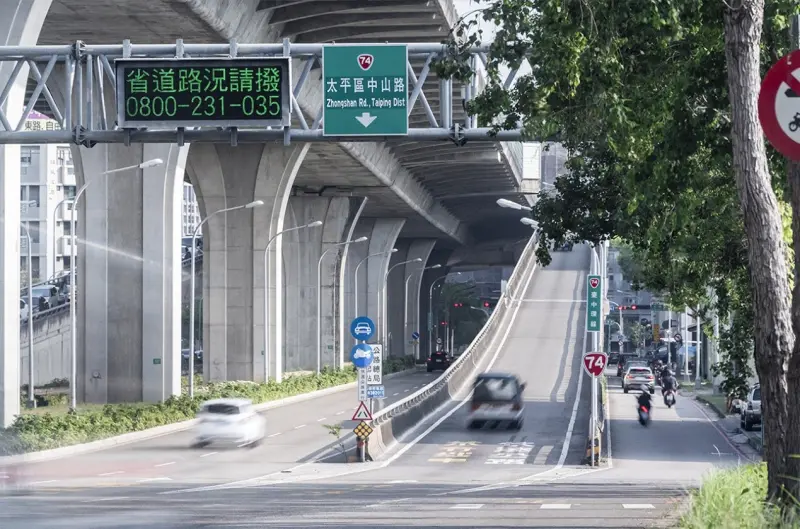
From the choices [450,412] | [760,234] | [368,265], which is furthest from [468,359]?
[760,234]

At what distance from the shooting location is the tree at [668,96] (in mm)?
11891

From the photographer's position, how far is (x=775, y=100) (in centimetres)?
845

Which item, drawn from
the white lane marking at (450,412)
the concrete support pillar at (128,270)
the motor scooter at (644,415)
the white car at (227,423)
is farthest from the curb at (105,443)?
the motor scooter at (644,415)

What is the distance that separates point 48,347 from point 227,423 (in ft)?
133

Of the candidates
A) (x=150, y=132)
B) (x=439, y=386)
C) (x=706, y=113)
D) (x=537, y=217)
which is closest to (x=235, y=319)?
(x=439, y=386)

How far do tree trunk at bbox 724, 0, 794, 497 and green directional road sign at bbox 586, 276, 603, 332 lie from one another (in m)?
24.2

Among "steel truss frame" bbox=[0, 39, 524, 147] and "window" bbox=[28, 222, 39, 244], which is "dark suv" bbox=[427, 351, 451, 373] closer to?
"window" bbox=[28, 222, 39, 244]

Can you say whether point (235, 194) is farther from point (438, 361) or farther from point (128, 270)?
point (438, 361)

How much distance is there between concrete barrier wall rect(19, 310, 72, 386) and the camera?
72875mm

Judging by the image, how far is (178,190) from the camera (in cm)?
4216

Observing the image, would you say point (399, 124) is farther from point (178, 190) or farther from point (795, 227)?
point (178, 190)

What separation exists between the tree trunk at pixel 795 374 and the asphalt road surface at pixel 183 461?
15.6 m

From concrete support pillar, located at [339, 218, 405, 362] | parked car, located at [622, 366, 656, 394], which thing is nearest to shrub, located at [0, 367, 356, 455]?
parked car, located at [622, 366, 656, 394]

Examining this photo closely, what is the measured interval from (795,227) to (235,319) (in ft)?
158
